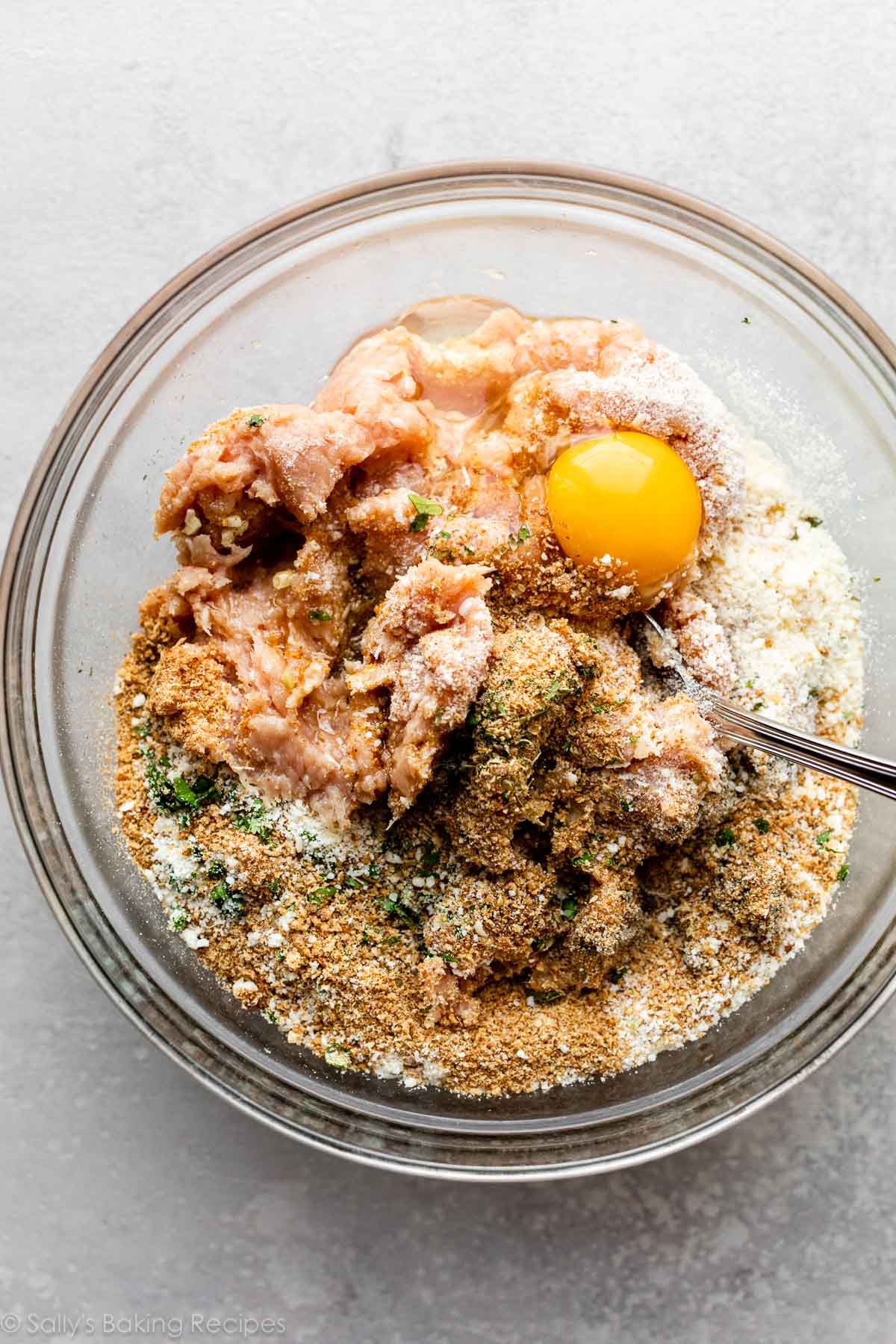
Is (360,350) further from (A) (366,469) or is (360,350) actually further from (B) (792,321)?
(B) (792,321)

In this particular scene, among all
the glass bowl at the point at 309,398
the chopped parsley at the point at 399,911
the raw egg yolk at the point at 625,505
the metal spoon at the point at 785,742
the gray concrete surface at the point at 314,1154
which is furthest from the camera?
the gray concrete surface at the point at 314,1154

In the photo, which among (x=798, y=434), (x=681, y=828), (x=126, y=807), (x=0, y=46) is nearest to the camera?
(x=681, y=828)

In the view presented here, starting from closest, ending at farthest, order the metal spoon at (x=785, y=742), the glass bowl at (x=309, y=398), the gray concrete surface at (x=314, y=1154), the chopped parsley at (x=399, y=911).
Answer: the metal spoon at (x=785, y=742), the chopped parsley at (x=399, y=911), the glass bowl at (x=309, y=398), the gray concrete surface at (x=314, y=1154)

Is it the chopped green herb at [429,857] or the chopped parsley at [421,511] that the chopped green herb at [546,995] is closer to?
the chopped green herb at [429,857]

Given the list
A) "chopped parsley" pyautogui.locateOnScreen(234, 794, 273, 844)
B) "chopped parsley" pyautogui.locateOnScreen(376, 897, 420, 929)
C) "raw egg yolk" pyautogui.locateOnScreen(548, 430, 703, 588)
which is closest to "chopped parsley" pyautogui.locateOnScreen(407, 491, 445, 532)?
"raw egg yolk" pyautogui.locateOnScreen(548, 430, 703, 588)

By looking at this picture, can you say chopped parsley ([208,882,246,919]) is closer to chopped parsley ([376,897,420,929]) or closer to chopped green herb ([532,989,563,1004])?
chopped parsley ([376,897,420,929])

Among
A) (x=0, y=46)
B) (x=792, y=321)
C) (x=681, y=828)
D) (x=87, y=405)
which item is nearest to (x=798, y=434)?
(x=792, y=321)

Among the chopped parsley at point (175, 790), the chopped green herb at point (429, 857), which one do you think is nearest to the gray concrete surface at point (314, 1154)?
the chopped parsley at point (175, 790)
